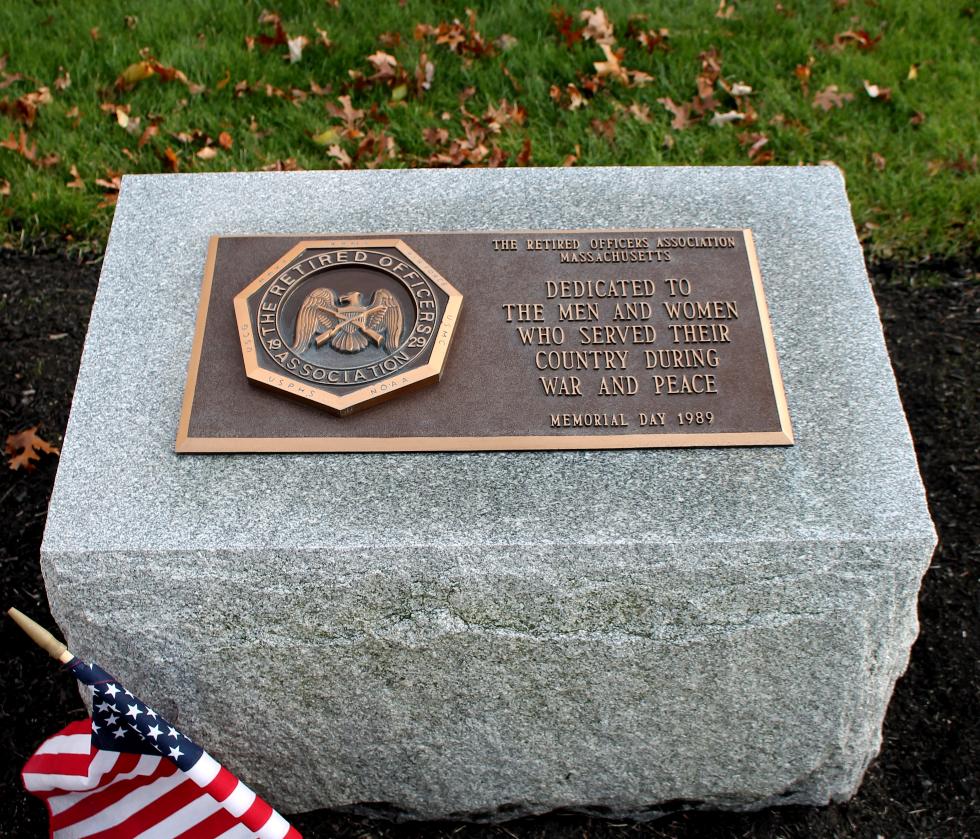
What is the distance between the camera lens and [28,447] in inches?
149

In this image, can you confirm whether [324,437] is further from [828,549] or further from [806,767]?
[806,767]

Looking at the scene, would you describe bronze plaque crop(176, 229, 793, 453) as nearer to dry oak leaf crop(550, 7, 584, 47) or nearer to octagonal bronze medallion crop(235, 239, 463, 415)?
octagonal bronze medallion crop(235, 239, 463, 415)

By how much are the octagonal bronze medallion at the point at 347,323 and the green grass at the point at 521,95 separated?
81.0 inches

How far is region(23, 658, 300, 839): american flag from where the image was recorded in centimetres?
218

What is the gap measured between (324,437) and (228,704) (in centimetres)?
77

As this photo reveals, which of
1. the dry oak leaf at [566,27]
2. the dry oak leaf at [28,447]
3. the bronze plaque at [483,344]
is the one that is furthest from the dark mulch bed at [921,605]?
the dry oak leaf at [566,27]

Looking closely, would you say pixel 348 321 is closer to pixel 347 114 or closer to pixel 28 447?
pixel 28 447

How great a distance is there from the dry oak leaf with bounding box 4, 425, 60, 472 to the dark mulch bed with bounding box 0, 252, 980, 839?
0.15 feet

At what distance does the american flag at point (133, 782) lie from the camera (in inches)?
85.7

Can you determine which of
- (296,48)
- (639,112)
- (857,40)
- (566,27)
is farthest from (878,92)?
(296,48)

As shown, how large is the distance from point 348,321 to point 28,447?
186cm

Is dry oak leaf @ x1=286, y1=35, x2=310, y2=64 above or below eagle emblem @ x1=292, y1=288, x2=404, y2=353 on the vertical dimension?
above

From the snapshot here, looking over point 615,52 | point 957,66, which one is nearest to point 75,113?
point 615,52

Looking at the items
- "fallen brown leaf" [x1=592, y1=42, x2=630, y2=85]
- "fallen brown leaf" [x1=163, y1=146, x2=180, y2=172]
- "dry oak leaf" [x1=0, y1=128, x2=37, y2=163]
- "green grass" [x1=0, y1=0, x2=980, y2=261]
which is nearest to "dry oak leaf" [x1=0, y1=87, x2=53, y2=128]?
"green grass" [x1=0, y1=0, x2=980, y2=261]
